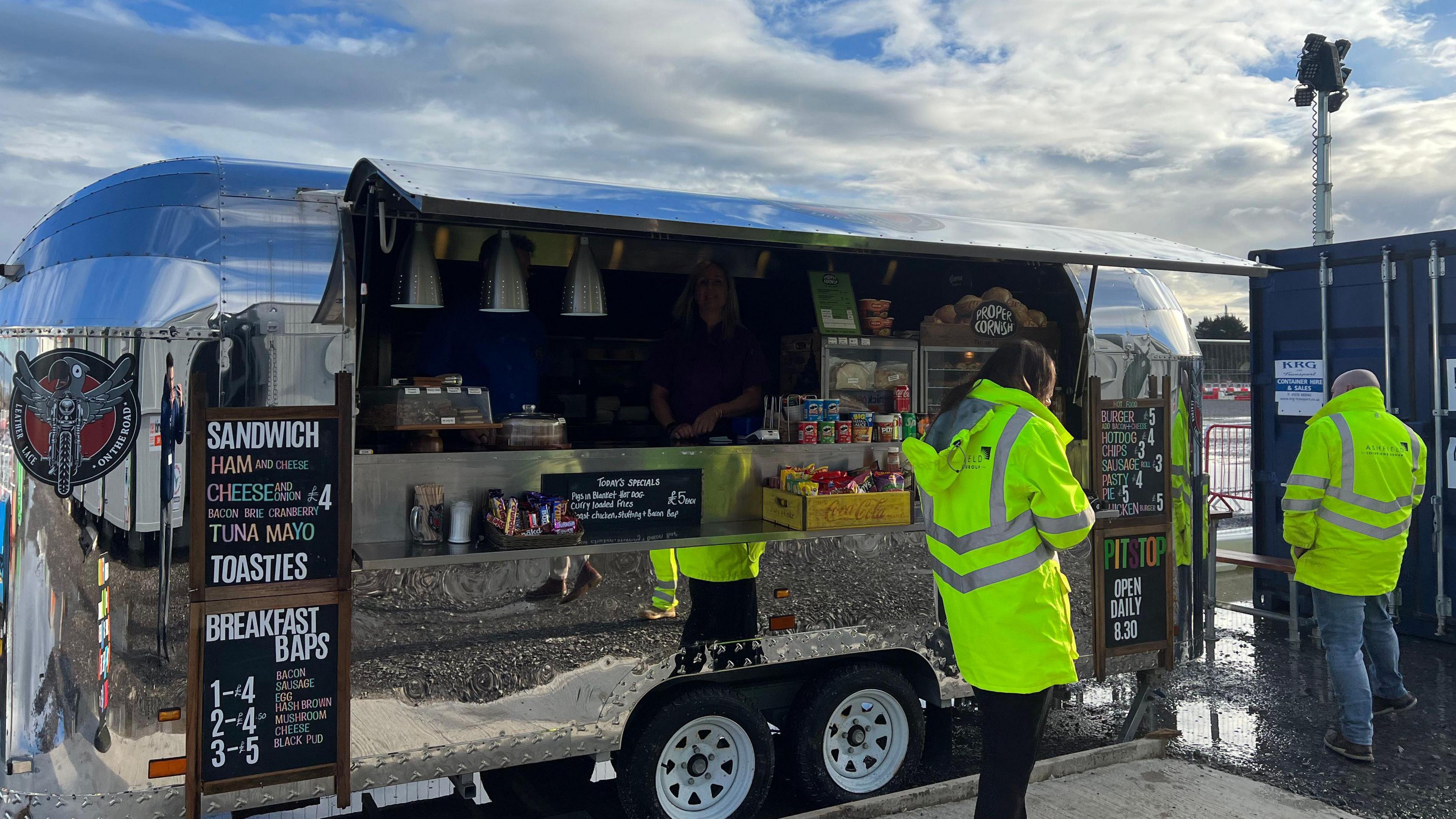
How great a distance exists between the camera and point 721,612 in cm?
409

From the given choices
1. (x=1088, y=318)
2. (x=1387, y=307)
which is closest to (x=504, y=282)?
(x=1088, y=318)

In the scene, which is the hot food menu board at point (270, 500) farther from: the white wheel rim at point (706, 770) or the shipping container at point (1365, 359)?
the shipping container at point (1365, 359)

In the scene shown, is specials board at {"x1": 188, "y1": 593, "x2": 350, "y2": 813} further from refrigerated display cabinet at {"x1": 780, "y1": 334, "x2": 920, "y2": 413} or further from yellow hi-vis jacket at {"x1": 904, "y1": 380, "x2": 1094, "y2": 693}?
refrigerated display cabinet at {"x1": 780, "y1": 334, "x2": 920, "y2": 413}

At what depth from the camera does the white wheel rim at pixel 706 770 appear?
13.3 feet

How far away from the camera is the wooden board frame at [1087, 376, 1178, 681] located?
16.3ft

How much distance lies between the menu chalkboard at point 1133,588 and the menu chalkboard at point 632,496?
2066 millimetres

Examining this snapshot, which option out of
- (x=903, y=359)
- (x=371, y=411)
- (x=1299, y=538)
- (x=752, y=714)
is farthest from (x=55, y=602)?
(x=1299, y=538)

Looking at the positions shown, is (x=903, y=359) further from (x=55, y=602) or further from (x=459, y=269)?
(x=55, y=602)

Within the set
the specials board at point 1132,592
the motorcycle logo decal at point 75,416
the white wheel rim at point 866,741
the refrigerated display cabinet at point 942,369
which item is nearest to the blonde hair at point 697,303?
the refrigerated display cabinet at point 942,369

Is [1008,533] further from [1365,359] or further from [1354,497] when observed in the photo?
[1365,359]

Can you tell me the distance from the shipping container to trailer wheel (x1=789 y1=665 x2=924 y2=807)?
171 inches

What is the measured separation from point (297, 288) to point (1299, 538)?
493cm

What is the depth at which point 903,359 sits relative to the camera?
543 centimetres

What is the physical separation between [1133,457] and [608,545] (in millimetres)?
2831
